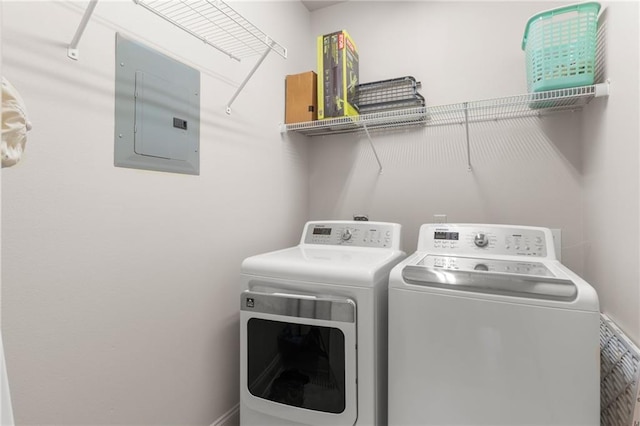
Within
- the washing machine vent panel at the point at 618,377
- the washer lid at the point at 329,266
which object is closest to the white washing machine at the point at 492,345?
the washer lid at the point at 329,266

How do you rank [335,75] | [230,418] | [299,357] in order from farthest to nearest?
[335,75] → [230,418] → [299,357]

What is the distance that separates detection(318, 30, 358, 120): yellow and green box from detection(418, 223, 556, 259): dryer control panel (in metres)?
0.91

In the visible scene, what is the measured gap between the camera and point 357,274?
126 centimetres

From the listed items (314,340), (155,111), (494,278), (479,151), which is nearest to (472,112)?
(479,151)

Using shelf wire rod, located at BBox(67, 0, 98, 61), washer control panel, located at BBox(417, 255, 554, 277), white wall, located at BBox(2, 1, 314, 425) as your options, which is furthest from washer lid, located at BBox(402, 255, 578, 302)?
shelf wire rod, located at BBox(67, 0, 98, 61)

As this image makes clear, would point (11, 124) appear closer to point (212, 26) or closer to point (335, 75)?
point (212, 26)

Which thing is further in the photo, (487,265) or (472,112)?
(472,112)

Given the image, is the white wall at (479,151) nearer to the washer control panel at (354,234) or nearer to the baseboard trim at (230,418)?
the washer control panel at (354,234)

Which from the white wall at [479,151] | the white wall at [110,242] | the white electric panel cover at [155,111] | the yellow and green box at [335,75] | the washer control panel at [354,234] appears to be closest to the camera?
the white wall at [110,242]

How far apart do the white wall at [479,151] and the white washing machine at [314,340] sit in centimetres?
77

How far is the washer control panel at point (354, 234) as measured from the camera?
1770mm

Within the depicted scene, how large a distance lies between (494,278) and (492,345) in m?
0.22

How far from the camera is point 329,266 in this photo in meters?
1.34

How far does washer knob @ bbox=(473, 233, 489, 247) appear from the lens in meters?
1.54
